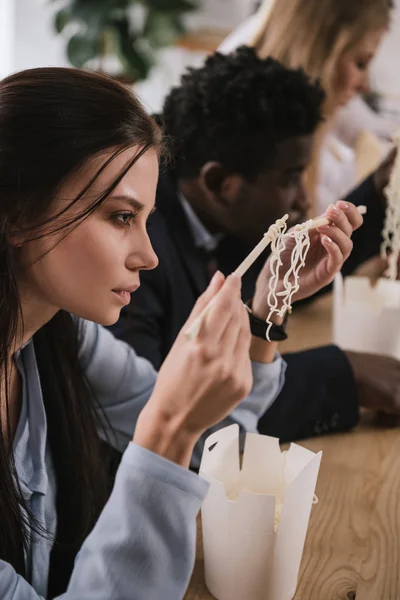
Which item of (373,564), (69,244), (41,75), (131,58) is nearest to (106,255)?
(69,244)

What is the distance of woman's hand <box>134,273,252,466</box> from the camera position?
2.10ft

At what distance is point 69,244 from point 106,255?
0.12 ft

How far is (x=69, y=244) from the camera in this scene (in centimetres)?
73

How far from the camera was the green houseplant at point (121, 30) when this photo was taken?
10.4 ft

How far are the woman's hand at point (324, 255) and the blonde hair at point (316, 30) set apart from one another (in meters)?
1.03

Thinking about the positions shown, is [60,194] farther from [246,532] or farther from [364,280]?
[364,280]

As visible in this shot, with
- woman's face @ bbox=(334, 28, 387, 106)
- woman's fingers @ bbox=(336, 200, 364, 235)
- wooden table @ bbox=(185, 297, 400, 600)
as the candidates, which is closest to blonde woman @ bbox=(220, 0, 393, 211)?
woman's face @ bbox=(334, 28, 387, 106)

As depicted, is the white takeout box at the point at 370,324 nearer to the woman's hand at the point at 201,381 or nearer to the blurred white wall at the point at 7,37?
the woman's hand at the point at 201,381

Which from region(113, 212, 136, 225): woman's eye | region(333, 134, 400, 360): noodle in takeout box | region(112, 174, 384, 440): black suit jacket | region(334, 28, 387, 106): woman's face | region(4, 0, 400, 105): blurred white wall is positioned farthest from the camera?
region(4, 0, 400, 105): blurred white wall

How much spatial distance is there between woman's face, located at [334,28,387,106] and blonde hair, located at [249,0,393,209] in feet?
0.06

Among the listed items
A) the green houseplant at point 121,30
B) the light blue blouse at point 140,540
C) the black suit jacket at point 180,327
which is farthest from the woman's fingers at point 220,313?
the green houseplant at point 121,30

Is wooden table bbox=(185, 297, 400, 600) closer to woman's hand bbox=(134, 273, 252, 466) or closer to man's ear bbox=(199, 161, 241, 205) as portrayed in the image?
woman's hand bbox=(134, 273, 252, 466)

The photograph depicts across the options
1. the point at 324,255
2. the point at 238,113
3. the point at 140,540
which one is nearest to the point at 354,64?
the point at 238,113

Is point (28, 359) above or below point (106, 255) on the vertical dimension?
below
